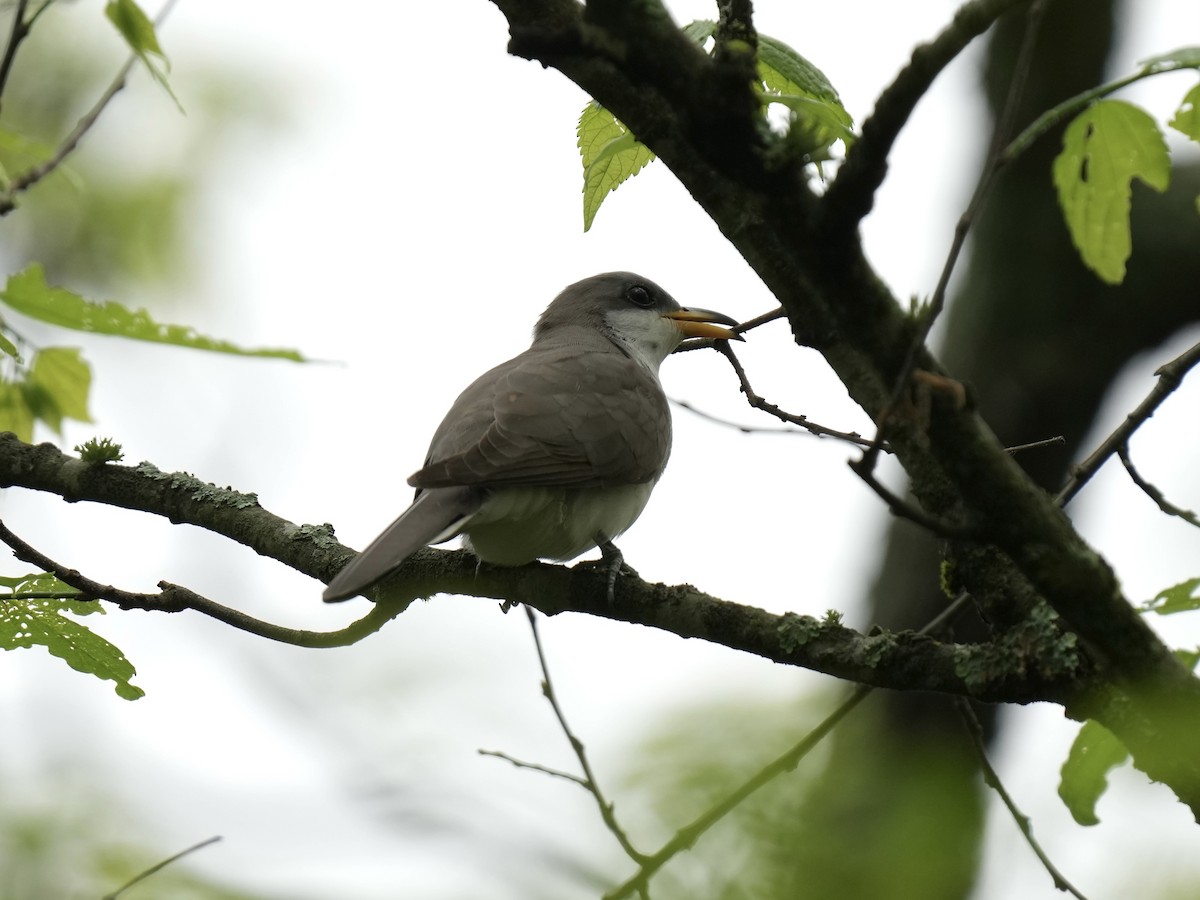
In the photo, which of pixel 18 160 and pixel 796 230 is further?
pixel 18 160

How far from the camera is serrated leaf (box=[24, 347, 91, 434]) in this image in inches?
140

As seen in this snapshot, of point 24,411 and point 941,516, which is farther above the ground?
point 24,411

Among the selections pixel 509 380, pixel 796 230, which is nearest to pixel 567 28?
pixel 796 230

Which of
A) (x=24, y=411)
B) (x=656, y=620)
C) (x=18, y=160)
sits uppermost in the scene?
(x=18, y=160)

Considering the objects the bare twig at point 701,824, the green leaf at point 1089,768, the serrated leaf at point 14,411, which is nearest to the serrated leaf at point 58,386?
the serrated leaf at point 14,411

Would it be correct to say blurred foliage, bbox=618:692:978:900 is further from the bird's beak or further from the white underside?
the bird's beak

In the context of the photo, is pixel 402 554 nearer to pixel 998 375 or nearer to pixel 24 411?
pixel 24 411

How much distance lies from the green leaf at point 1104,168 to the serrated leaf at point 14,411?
2827 mm

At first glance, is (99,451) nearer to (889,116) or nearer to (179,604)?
(179,604)

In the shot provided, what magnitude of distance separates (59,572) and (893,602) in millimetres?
5309

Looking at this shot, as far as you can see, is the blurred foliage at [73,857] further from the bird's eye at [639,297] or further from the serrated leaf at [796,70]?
the bird's eye at [639,297]

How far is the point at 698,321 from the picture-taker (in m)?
6.88

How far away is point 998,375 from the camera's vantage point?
8.20 metres

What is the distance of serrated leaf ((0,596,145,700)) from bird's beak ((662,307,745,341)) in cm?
415
